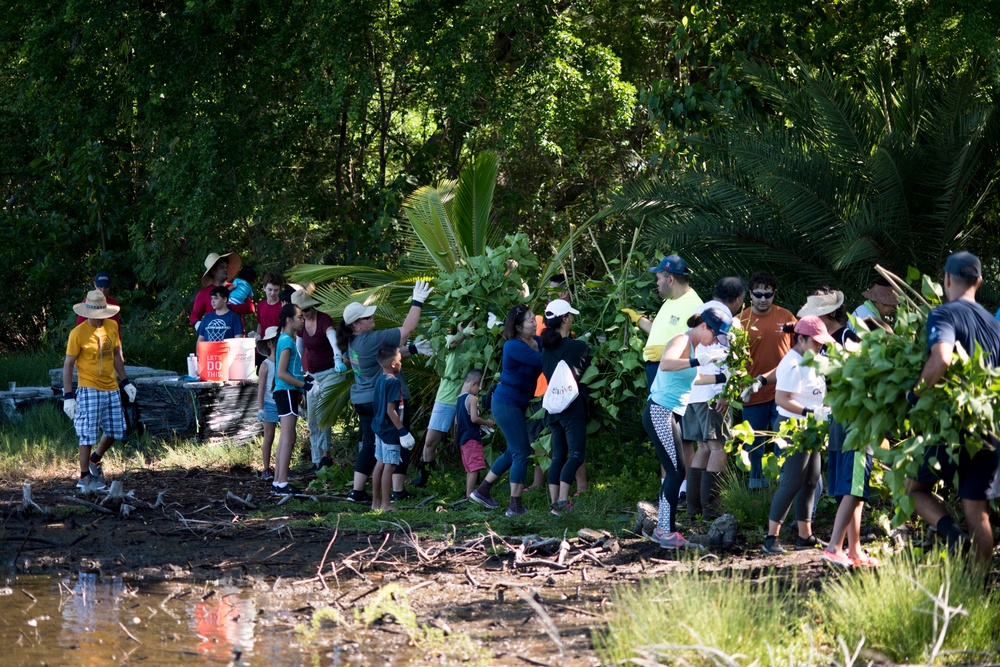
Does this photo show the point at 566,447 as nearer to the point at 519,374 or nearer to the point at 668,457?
the point at 519,374

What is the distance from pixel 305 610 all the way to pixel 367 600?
1.17ft

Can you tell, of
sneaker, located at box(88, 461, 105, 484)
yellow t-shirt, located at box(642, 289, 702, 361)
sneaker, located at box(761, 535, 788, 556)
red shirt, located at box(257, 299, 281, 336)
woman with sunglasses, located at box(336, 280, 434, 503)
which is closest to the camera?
sneaker, located at box(761, 535, 788, 556)

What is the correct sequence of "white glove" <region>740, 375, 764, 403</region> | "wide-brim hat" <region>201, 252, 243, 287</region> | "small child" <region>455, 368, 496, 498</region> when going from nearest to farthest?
"white glove" <region>740, 375, 764, 403</region>
"small child" <region>455, 368, 496, 498</region>
"wide-brim hat" <region>201, 252, 243, 287</region>

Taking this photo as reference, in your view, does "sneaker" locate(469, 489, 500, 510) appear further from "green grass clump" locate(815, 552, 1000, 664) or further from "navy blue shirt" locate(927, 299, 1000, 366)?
"navy blue shirt" locate(927, 299, 1000, 366)

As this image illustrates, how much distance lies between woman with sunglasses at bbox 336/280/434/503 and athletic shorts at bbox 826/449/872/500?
11.9 feet

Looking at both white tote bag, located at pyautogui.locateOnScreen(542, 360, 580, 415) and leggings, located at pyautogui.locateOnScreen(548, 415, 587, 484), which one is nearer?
white tote bag, located at pyautogui.locateOnScreen(542, 360, 580, 415)

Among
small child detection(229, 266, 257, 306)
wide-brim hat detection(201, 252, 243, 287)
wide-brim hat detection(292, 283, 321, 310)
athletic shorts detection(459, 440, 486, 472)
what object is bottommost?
athletic shorts detection(459, 440, 486, 472)

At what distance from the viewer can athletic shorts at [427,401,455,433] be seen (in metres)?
10.1

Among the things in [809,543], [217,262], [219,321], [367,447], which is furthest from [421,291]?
[809,543]

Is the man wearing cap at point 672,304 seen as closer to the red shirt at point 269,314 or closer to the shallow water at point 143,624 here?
the shallow water at point 143,624

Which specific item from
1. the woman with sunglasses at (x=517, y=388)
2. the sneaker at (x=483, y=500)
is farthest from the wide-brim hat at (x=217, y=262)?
the woman with sunglasses at (x=517, y=388)

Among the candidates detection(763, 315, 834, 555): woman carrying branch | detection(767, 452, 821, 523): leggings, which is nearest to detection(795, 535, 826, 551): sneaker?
detection(763, 315, 834, 555): woman carrying branch

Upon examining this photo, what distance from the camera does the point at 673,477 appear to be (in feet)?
25.1

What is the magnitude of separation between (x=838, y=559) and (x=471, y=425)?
3766 millimetres
